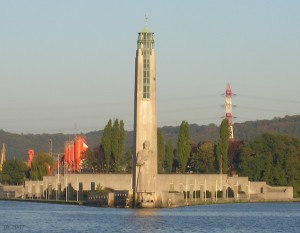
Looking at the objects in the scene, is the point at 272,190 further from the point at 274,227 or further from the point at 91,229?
the point at 91,229

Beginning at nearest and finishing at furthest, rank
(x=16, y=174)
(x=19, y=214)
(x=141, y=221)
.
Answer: (x=141, y=221) → (x=19, y=214) → (x=16, y=174)

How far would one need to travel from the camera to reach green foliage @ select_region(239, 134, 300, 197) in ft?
457

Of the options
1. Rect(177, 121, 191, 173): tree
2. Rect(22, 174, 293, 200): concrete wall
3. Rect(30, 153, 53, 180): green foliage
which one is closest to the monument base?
Rect(22, 174, 293, 200): concrete wall

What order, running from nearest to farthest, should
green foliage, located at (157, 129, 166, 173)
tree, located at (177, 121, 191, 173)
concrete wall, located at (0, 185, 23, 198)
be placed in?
green foliage, located at (157, 129, 166, 173) < tree, located at (177, 121, 191, 173) < concrete wall, located at (0, 185, 23, 198)

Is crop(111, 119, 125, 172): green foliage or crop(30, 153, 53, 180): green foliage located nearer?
crop(111, 119, 125, 172): green foliage

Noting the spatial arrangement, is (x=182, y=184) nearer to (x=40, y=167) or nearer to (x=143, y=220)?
(x=40, y=167)

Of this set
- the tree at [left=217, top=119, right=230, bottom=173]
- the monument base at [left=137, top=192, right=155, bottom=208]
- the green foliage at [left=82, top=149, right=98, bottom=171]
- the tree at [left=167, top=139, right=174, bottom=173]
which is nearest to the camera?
the monument base at [left=137, top=192, right=155, bottom=208]

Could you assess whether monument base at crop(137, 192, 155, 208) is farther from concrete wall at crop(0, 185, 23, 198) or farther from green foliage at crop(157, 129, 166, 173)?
concrete wall at crop(0, 185, 23, 198)

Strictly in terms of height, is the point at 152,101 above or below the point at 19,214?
above

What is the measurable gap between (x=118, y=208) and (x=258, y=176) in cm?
4208

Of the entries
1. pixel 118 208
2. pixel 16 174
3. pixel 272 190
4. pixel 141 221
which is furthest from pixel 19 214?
pixel 16 174

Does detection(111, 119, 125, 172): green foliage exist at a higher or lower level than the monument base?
higher

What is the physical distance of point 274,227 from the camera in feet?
265

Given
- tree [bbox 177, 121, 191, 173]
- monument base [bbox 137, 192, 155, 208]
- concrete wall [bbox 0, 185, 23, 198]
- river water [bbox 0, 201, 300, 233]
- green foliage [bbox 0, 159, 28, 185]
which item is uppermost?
tree [bbox 177, 121, 191, 173]
